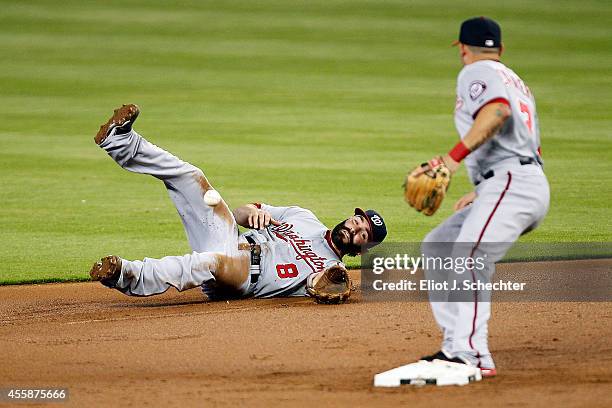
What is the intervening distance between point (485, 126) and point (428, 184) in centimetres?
39

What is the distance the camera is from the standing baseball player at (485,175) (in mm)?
5418

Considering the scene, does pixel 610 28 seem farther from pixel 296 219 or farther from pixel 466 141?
pixel 466 141

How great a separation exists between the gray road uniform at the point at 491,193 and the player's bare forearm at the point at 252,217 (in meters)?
2.40

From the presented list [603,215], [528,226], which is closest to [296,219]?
[528,226]

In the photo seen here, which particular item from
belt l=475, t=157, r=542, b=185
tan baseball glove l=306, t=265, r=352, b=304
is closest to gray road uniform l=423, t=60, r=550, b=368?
belt l=475, t=157, r=542, b=185

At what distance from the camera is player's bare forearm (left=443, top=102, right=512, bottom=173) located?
5.34 metres

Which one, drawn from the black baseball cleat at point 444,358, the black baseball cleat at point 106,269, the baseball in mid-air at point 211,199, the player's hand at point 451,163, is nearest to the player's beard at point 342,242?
the baseball in mid-air at point 211,199

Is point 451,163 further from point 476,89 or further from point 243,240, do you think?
point 243,240

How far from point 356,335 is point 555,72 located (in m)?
16.1

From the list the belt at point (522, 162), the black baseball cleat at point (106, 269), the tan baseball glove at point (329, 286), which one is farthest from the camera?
the tan baseball glove at point (329, 286)

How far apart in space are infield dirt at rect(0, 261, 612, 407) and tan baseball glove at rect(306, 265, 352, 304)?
0.08 m

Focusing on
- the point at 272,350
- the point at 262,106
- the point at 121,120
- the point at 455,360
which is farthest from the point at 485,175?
the point at 262,106

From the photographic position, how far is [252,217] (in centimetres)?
795

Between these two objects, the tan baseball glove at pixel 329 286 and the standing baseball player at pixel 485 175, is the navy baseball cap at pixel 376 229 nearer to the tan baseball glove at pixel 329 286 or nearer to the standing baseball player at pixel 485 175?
the tan baseball glove at pixel 329 286
